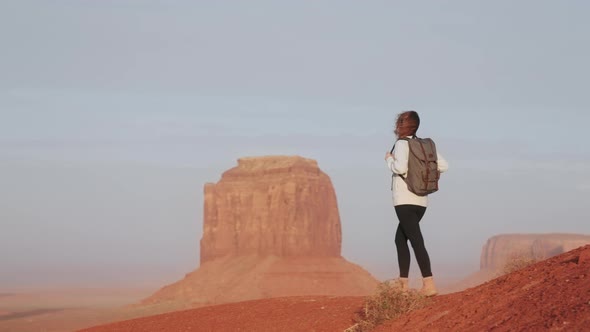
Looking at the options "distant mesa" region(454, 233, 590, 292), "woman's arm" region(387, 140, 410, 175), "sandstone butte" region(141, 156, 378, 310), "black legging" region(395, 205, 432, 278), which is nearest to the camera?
"woman's arm" region(387, 140, 410, 175)

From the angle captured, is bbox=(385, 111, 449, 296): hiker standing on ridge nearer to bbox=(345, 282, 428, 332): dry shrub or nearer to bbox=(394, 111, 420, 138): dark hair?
bbox=(394, 111, 420, 138): dark hair

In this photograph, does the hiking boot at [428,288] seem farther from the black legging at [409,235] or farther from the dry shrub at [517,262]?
the dry shrub at [517,262]

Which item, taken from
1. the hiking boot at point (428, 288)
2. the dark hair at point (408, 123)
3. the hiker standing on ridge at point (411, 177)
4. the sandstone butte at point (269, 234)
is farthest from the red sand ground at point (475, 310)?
the sandstone butte at point (269, 234)

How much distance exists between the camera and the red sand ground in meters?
8.56

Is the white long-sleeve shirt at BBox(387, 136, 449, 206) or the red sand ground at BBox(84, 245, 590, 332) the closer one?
the red sand ground at BBox(84, 245, 590, 332)

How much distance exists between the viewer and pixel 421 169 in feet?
34.8

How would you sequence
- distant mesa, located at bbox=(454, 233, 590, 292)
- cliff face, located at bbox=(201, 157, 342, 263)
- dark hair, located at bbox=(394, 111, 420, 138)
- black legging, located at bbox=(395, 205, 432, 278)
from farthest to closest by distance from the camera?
distant mesa, located at bbox=(454, 233, 590, 292) → cliff face, located at bbox=(201, 157, 342, 263) → dark hair, located at bbox=(394, 111, 420, 138) → black legging, located at bbox=(395, 205, 432, 278)

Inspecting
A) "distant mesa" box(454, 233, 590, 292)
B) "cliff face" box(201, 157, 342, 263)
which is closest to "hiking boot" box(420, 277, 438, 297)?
"cliff face" box(201, 157, 342, 263)

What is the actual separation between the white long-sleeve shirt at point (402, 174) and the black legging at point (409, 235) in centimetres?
7

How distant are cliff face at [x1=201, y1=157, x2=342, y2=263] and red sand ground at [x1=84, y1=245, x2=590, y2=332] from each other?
9500 centimetres

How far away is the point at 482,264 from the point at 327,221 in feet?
166

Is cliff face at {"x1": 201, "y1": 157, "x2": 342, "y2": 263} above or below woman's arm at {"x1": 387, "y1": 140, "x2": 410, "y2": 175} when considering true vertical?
above

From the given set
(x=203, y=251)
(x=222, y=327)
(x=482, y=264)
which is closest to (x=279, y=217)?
(x=203, y=251)

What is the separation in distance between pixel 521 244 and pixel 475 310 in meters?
139
